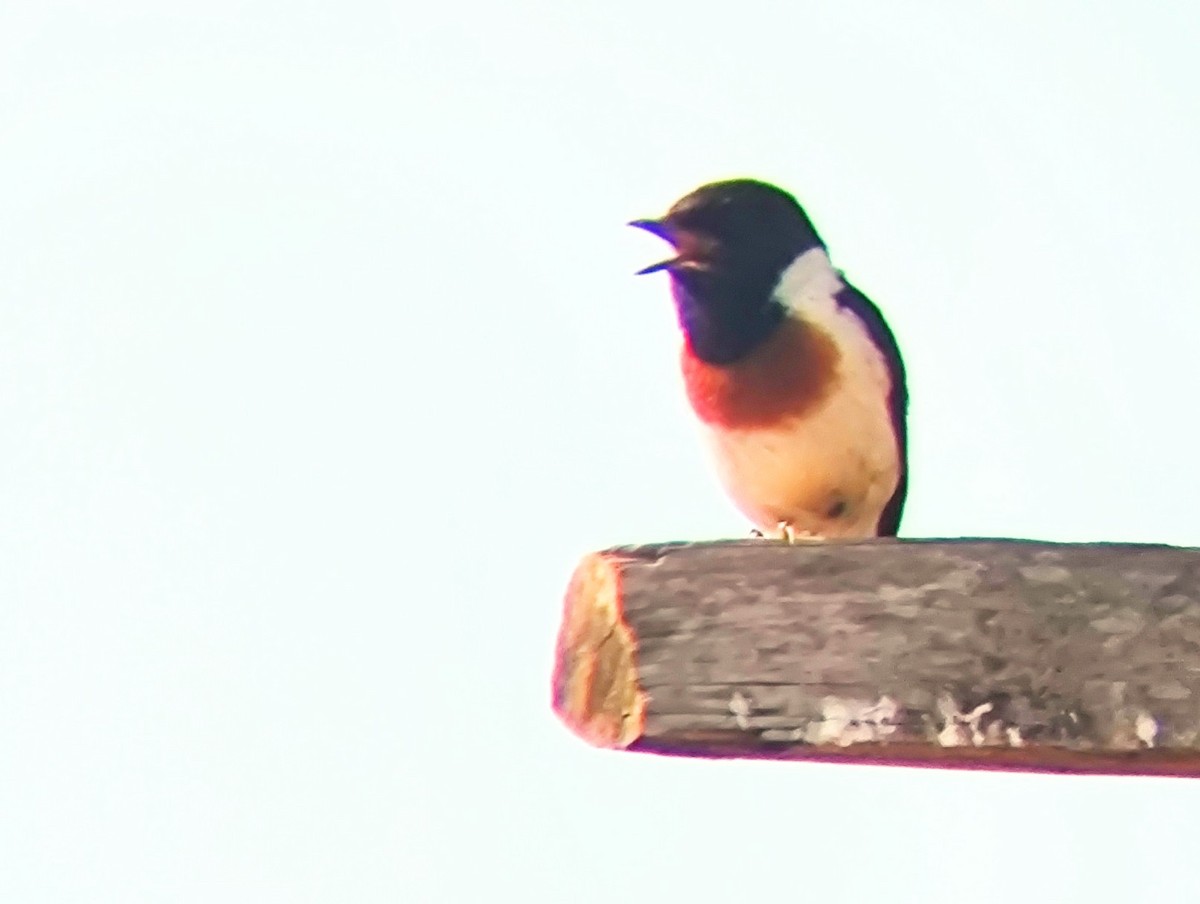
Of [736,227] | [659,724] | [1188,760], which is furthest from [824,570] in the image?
[736,227]

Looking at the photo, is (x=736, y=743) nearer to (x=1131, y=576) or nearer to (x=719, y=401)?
(x=1131, y=576)

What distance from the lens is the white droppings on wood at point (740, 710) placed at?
46.0 inches

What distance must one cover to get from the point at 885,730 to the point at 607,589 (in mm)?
233

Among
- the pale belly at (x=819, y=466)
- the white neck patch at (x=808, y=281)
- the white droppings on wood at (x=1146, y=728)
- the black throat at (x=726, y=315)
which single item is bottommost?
the white droppings on wood at (x=1146, y=728)

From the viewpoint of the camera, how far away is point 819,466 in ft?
8.01

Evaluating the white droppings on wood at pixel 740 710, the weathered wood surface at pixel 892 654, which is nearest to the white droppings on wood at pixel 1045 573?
the weathered wood surface at pixel 892 654

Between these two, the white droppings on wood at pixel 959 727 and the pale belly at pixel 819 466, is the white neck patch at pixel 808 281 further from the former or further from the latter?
the white droppings on wood at pixel 959 727

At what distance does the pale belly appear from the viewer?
2.45 m

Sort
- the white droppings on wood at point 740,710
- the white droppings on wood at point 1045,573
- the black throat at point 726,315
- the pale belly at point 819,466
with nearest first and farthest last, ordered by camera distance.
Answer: the white droppings on wood at point 740,710 < the white droppings on wood at point 1045,573 < the pale belly at point 819,466 < the black throat at point 726,315

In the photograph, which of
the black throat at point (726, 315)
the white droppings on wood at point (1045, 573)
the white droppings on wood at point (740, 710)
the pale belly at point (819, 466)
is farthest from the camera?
the black throat at point (726, 315)

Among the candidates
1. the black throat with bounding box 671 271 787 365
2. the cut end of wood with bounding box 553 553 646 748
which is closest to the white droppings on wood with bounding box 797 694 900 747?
the cut end of wood with bounding box 553 553 646 748

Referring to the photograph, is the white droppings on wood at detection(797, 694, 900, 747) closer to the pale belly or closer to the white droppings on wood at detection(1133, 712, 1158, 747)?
the white droppings on wood at detection(1133, 712, 1158, 747)

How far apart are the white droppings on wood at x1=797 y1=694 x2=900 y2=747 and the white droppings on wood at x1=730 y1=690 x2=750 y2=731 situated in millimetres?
42

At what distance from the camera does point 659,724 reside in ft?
3.77
